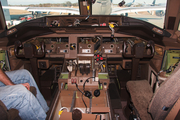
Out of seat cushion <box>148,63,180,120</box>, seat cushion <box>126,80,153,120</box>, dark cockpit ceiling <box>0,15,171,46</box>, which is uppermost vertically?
dark cockpit ceiling <box>0,15,171,46</box>

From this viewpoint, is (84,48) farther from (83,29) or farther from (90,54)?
(83,29)

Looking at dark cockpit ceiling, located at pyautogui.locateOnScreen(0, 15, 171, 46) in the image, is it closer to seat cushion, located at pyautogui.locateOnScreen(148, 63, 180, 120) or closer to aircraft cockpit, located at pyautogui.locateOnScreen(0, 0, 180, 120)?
aircraft cockpit, located at pyautogui.locateOnScreen(0, 0, 180, 120)

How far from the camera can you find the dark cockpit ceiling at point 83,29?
2253mm

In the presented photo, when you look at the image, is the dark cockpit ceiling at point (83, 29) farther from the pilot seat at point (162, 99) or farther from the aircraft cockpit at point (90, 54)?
the pilot seat at point (162, 99)

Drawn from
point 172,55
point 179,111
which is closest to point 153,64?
point 172,55

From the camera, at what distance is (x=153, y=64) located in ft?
7.55

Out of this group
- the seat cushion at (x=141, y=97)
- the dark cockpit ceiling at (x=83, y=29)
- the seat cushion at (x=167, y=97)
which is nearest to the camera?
the seat cushion at (x=167, y=97)

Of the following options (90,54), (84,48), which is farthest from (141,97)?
(84,48)

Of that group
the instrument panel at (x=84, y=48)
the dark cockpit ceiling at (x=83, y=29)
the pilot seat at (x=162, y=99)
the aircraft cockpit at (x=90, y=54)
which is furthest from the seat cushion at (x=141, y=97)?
the dark cockpit ceiling at (x=83, y=29)

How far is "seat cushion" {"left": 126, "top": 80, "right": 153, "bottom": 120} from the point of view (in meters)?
1.13

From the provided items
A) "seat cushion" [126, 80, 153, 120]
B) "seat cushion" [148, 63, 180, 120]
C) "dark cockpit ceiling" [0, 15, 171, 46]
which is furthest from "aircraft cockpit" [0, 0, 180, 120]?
"seat cushion" [148, 63, 180, 120]

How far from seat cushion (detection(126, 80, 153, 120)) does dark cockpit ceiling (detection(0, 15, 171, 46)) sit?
1229 mm

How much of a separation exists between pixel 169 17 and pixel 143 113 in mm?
2146

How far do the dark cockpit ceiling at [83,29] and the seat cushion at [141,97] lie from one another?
4.03 ft
